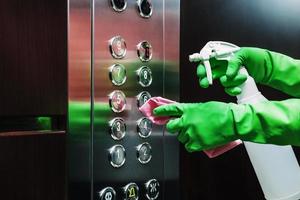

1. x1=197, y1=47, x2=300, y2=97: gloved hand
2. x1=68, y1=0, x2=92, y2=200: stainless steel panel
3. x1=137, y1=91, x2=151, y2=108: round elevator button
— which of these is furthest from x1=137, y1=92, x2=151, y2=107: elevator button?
x1=197, y1=47, x2=300, y2=97: gloved hand

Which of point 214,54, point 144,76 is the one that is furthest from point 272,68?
point 144,76

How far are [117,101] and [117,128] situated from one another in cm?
5

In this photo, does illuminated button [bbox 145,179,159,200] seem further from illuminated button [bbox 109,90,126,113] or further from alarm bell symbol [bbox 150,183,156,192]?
illuminated button [bbox 109,90,126,113]

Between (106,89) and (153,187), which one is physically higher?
(106,89)

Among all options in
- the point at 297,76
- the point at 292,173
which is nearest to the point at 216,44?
the point at 297,76

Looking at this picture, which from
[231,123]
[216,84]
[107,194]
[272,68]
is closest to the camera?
[231,123]

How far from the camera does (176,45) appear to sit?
0.86 m

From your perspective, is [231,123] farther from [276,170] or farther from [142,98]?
[142,98]

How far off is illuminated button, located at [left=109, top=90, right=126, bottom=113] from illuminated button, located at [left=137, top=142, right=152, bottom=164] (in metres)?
0.09

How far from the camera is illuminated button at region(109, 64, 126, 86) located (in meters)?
0.71

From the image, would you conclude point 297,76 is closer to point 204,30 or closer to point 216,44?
point 216,44

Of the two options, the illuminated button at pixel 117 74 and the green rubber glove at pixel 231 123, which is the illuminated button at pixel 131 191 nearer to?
the illuminated button at pixel 117 74

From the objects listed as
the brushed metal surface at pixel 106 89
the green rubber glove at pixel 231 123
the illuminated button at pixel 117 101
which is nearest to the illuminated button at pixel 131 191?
the brushed metal surface at pixel 106 89

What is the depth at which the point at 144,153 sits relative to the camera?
779 millimetres
